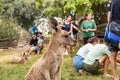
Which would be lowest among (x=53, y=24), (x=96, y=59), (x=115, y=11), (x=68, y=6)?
(x=96, y=59)

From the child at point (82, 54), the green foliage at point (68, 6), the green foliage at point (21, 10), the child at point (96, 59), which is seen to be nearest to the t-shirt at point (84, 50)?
the child at point (82, 54)

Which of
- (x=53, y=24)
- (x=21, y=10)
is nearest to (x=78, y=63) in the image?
(x=53, y=24)

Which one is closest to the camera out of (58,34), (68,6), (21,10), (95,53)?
(58,34)

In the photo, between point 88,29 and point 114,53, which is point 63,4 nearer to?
point 88,29

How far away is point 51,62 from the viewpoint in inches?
261

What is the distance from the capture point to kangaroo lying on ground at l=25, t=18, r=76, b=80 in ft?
21.2

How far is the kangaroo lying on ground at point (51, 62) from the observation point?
6.48 meters

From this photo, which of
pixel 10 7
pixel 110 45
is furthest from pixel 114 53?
pixel 10 7

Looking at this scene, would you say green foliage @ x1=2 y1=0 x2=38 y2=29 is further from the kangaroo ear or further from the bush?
the kangaroo ear

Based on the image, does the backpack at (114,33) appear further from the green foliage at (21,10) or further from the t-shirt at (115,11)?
the green foliage at (21,10)

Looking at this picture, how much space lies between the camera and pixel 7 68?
1162cm

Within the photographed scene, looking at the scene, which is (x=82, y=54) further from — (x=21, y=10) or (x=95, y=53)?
(x=21, y=10)

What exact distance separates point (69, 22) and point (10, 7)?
1721cm

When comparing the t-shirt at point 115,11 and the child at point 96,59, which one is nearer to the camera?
the t-shirt at point 115,11
